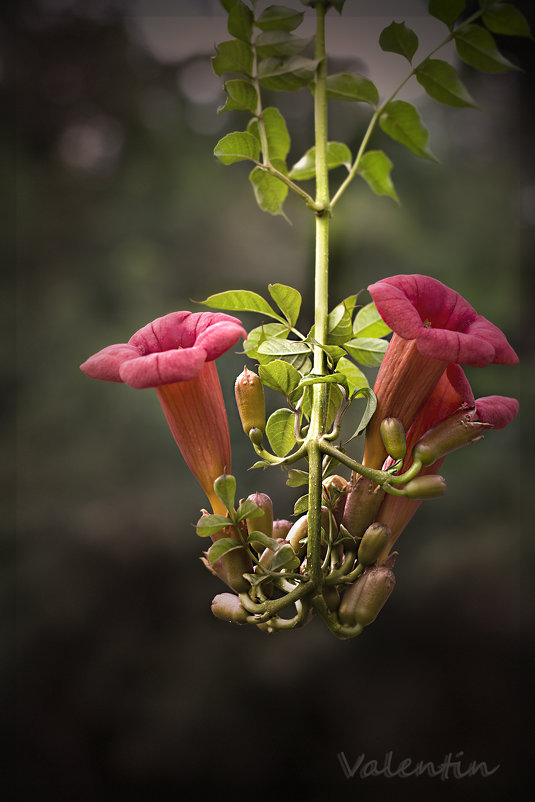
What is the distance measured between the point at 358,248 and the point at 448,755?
988 millimetres

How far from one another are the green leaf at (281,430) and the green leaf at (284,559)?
8cm

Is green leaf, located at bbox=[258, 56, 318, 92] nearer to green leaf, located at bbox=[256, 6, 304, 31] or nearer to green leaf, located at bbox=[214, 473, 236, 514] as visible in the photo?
green leaf, located at bbox=[256, 6, 304, 31]

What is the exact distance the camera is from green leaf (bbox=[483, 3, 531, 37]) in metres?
0.46

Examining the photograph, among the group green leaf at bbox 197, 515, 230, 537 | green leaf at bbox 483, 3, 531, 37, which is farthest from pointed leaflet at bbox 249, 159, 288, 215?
green leaf at bbox 197, 515, 230, 537

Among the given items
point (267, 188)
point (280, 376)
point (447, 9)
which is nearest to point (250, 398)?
point (280, 376)

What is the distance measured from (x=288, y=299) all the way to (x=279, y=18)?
23 centimetres

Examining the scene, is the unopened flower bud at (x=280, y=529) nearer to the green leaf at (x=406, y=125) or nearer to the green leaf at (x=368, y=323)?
the green leaf at (x=368, y=323)

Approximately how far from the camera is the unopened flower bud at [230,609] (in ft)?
1.31

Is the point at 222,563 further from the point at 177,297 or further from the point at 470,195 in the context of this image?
the point at 470,195

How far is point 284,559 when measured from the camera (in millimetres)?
389

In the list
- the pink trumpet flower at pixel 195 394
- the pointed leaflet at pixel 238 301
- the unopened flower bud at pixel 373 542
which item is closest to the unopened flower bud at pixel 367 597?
the unopened flower bud at pixel 373 542

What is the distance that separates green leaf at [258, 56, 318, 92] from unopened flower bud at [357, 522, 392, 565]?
35 centimetres

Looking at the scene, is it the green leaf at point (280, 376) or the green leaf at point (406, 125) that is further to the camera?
the green leaf at point (406, 125)

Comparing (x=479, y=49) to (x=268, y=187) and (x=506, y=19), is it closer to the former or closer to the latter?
(x=506, y=19)
